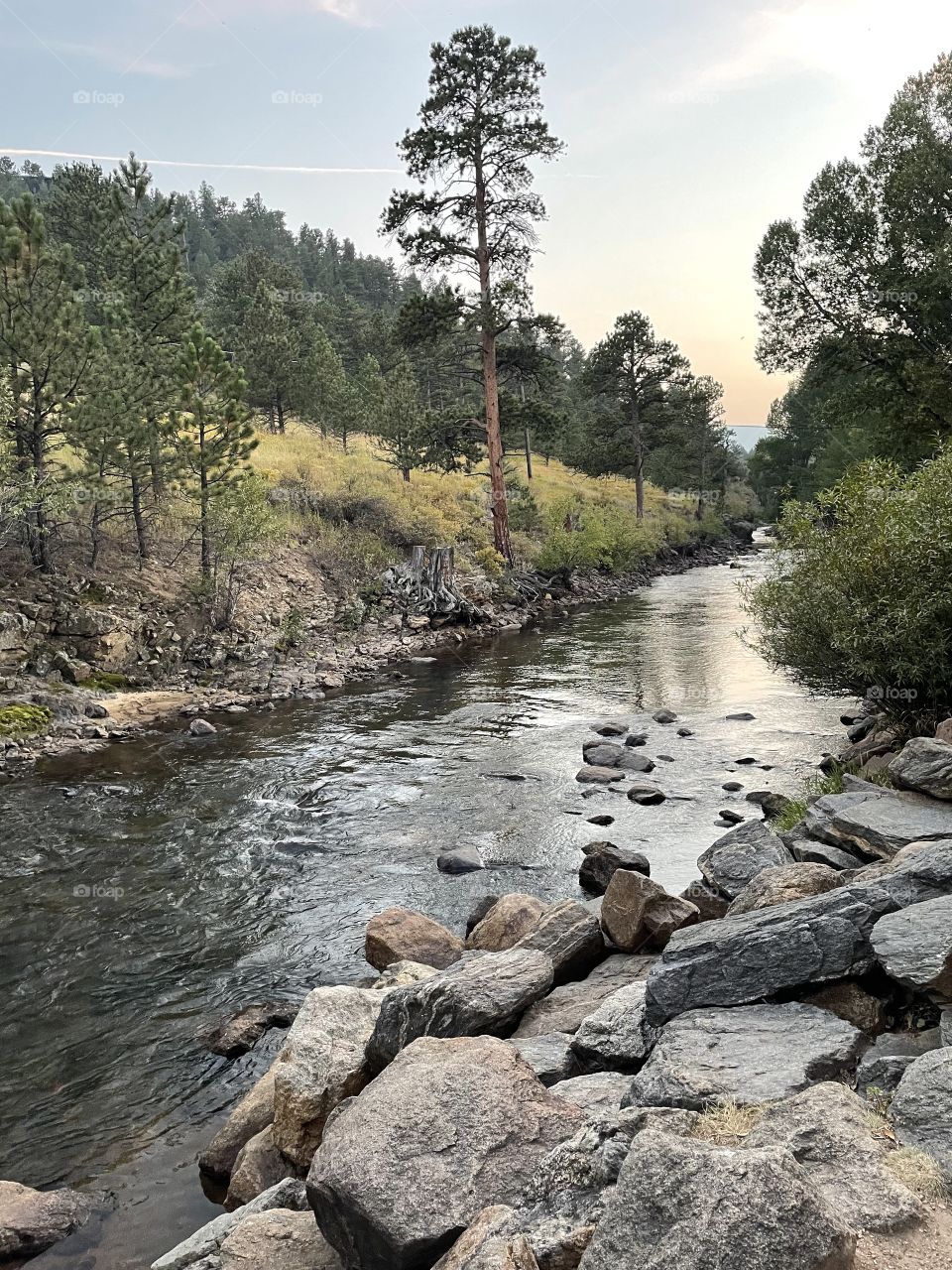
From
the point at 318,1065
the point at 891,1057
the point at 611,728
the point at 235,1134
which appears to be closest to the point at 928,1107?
the point at 891,1057

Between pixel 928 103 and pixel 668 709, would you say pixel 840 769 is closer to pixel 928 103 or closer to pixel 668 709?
pixel 668 709

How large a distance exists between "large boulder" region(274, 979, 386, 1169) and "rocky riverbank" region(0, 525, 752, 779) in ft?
41.0

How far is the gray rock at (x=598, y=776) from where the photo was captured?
15.0 m

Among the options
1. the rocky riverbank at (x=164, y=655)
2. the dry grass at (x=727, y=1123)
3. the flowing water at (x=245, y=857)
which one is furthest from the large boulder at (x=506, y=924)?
the rocky riverbank at (x=164, y=655)

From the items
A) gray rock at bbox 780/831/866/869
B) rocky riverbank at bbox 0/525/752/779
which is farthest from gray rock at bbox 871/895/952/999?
rocky riverbank at bbox 0/525/752/779

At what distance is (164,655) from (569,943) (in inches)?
728

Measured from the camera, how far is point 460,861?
1173cm

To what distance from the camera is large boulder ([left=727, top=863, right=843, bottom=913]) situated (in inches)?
278

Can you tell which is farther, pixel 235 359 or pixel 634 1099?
pixel 235 359

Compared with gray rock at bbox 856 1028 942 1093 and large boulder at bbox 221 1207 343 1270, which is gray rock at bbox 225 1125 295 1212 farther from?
gray rock at bbox 856 1028 942 1093

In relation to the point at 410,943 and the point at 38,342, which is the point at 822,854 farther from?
the point at 38,342
